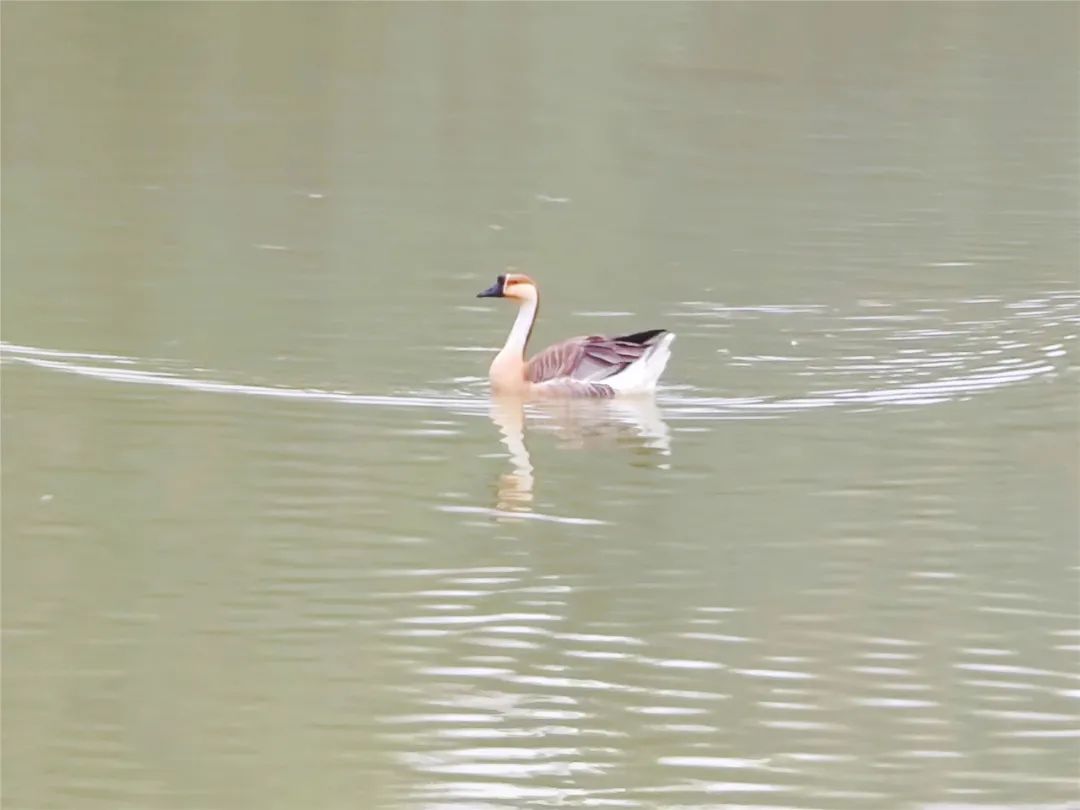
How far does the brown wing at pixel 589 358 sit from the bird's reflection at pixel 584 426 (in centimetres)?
17

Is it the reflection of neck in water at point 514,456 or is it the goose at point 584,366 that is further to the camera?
A: the goose at point 584,366

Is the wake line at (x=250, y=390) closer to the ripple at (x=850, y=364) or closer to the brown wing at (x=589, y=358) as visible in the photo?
the ripple at (x=850, y=364)

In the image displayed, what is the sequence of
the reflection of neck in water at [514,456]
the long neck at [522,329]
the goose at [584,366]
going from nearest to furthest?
the reflection of neck in water at [514,456] → the goose at [584,366] → the long neck at [522,329]

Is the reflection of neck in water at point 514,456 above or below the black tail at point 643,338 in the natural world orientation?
below

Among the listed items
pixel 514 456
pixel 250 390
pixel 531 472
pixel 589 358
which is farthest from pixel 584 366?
pixel 250 390

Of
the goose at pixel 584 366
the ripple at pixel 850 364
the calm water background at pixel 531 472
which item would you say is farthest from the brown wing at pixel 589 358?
the ripple at pixel 850 364

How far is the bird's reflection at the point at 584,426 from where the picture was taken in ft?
37.2

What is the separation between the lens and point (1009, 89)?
27.2 meters

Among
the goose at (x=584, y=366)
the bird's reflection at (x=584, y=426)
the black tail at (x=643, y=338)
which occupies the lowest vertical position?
the bird's reflection at (x=584, y=426)

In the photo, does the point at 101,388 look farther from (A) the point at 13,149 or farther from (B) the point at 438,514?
(A) the point at 13,149

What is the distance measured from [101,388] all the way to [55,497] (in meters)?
2.12

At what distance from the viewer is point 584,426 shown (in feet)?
40.1

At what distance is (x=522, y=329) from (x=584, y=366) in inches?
23.4

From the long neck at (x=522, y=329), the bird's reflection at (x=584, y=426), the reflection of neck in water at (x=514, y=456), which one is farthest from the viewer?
the long neck at (x=522, y=329)
